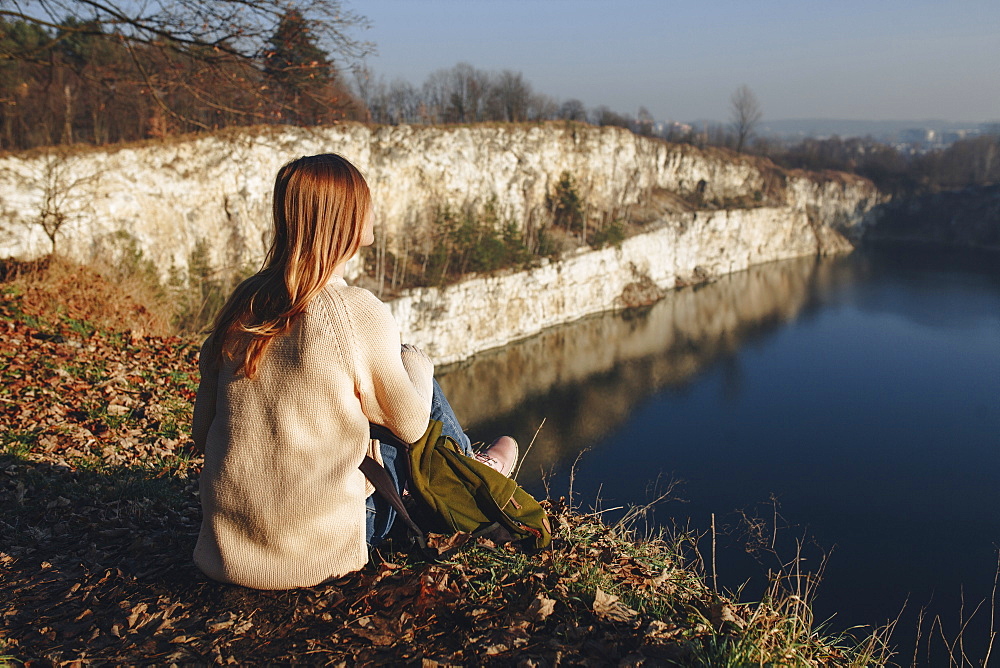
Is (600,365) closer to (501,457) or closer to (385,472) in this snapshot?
(501,457)

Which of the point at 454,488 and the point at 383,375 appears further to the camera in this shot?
the point at 454,488

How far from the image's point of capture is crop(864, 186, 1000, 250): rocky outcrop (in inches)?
2539

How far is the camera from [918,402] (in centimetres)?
2466

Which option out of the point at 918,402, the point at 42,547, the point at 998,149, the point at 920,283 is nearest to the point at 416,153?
the point at 918,402

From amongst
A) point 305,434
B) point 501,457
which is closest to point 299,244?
point 305,434

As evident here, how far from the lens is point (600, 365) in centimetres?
2922

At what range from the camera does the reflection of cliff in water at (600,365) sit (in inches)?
861

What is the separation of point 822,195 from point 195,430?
72.9m

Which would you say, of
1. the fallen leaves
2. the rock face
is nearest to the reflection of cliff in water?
the rock face

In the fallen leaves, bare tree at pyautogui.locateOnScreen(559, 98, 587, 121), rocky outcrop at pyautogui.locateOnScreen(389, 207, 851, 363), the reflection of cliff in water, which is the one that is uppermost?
bare tree at pyautogui.locateOnScreen(559, 98, 587, 121)

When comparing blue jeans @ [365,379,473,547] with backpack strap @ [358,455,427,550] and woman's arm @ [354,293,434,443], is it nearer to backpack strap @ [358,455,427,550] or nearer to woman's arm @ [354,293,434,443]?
backpack strap @ [358,455,427,550]

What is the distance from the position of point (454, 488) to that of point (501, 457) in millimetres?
406

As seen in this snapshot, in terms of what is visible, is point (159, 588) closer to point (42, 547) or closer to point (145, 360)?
point (42, 547)

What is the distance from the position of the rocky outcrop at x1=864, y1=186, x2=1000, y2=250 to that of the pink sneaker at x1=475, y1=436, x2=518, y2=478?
7746 centimetres
